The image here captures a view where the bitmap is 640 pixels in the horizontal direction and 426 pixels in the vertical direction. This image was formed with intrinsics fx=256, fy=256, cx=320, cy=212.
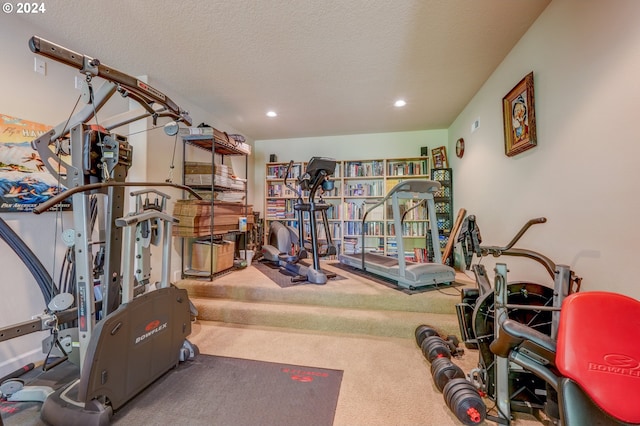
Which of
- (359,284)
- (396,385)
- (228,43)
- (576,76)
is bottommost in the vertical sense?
(396,385)

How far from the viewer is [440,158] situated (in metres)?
4.43

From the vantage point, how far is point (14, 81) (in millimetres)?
1938

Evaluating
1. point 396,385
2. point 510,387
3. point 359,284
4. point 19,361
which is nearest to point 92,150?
point 19,361

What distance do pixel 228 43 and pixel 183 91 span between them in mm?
1290

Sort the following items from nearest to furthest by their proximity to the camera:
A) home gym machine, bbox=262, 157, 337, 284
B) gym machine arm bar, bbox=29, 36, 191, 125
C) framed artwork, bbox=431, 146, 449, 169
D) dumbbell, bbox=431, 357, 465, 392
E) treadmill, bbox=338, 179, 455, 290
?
gym machine arm bar, bbox=29, 36, 191, 125
dumbbell, bbox=431, 357, 465, 392
treadmill, bbox=338, 179, 455, 290
home gym machine, bbox=262, 157, 337, 284
framed artwork, bbox=431, 146, 449, 169

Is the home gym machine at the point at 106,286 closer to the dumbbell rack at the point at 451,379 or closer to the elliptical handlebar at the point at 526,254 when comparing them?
the dumbbell rack at the point at 451,379

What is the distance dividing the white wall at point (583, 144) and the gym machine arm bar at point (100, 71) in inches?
107

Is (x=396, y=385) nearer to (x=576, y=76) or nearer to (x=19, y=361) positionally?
(x=576, y=76)

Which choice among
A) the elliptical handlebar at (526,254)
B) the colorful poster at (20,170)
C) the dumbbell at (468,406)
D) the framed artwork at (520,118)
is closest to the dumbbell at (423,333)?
the dumbbell at (468,406)

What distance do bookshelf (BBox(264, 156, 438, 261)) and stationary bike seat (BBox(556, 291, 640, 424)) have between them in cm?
368

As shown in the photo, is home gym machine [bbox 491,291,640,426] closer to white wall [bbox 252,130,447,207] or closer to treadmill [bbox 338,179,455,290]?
treadmill [bbox 338,179,455,290]

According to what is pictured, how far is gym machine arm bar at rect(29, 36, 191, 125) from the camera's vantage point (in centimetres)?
124

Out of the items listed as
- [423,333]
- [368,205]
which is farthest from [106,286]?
[368,205]

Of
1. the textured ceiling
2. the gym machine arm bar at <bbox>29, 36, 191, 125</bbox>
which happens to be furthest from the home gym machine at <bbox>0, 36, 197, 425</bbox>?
the textured ceiling
